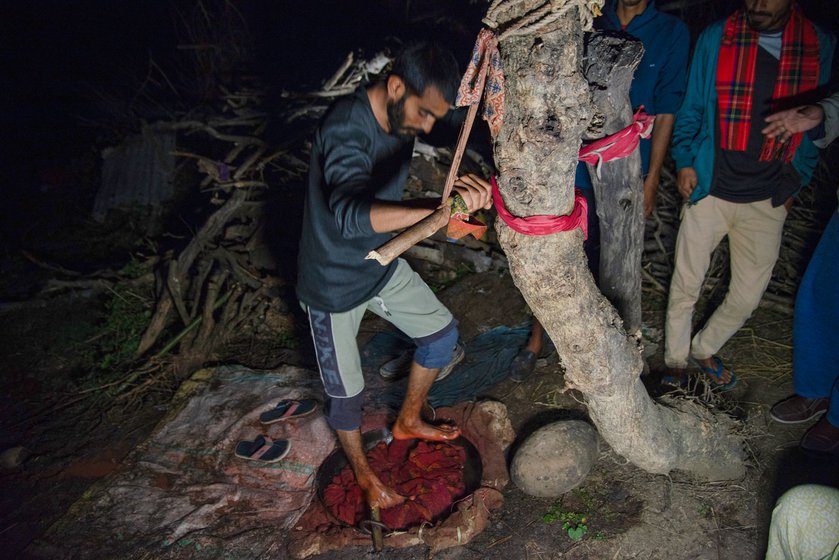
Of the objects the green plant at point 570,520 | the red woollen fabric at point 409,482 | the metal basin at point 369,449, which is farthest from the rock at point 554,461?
the red woollen fabric at point 409,482

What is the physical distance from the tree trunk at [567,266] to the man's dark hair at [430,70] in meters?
0.69

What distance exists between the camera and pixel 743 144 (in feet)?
8.86

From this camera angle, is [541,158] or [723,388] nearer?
[541,158]

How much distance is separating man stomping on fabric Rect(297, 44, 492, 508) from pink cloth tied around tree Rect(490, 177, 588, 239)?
0.08m

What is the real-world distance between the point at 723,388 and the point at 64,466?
4693mm

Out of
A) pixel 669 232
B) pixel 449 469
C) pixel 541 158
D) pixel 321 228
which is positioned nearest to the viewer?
pixel 541 158

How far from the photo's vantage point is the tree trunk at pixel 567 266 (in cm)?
140

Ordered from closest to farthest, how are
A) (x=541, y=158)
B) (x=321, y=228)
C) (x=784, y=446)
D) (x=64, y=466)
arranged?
(x=541, y=158), (x=321, y=228), (x=784, y=446), (x=64, y=466)

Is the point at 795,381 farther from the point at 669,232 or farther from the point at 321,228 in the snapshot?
the point at 321,228

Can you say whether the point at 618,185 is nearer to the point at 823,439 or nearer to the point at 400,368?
the point at 823,439

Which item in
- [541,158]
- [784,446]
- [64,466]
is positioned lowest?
[64,466]

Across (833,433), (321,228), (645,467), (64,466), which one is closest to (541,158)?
(321,228)

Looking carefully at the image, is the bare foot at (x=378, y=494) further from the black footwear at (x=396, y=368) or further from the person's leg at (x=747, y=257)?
the person's leg at (x=747, y=257)

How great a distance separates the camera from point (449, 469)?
307 centimetres
